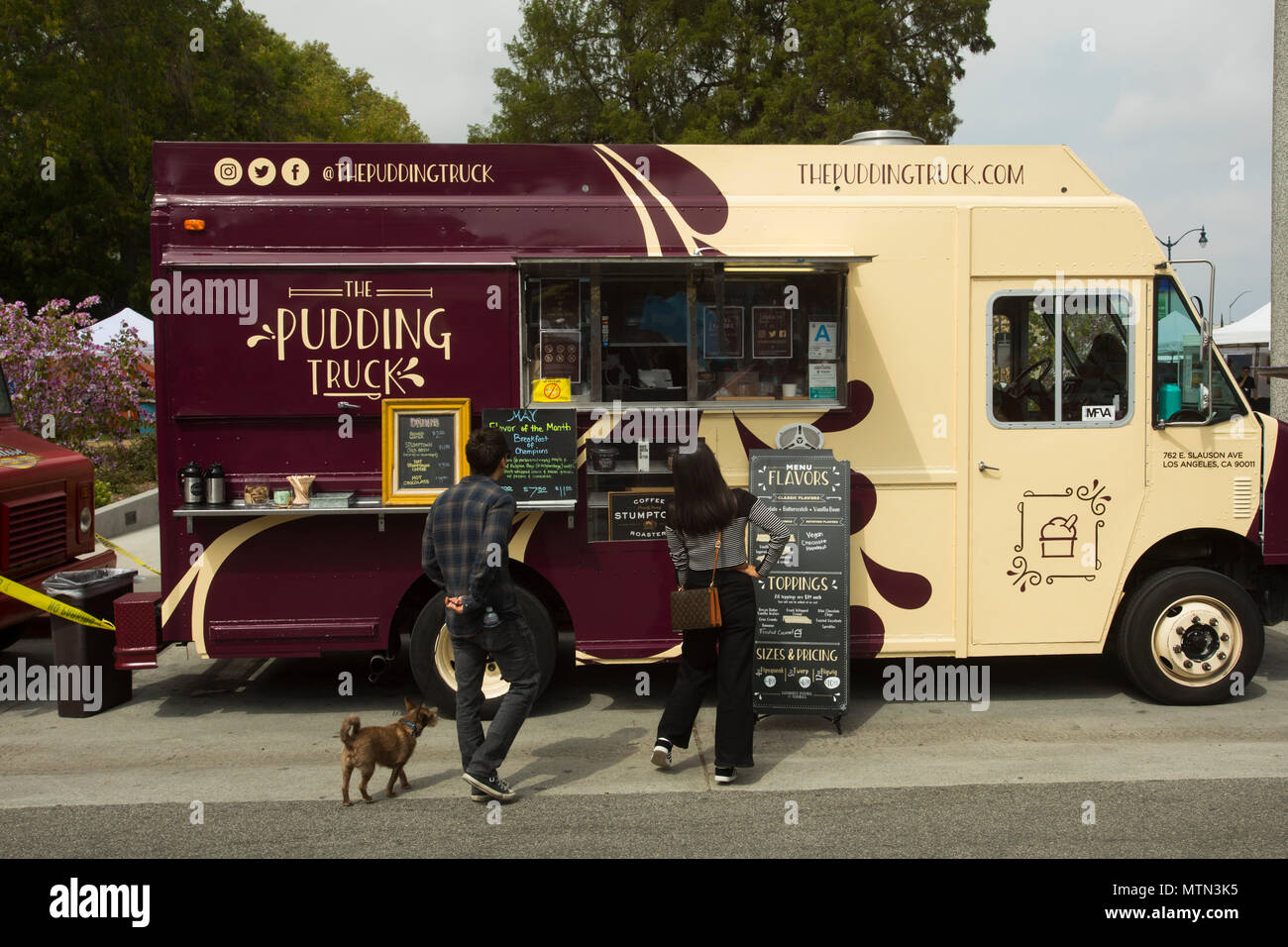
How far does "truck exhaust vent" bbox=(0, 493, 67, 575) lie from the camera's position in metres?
7.37

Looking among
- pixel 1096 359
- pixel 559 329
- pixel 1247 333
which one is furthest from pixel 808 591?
pixel 1247 333

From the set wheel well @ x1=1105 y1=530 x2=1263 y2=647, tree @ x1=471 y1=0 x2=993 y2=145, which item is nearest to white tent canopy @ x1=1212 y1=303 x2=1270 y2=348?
tree @ x1=471 y1=0 x2=993 y2=145

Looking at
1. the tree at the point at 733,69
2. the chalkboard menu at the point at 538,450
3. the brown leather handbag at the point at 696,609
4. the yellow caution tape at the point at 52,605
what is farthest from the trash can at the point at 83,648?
the tree at the point at 733,69

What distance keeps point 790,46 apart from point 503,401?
1109 centimetres

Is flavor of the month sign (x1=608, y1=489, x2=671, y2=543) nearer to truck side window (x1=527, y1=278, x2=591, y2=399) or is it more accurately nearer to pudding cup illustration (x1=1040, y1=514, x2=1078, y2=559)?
truck side window (x1=527, y1=278, x2=591, y2=399)

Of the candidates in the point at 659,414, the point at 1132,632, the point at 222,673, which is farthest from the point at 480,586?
the point at 1132,632

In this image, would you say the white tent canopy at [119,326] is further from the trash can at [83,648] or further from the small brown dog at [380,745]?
the small brown dog at [380,745]

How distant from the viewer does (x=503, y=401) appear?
6555mm

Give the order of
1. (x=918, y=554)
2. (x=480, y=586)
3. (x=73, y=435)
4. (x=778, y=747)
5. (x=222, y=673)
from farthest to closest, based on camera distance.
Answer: (x=73, y=435)
(x=222, y=673)
(x=918, y=554)
(x=778, y=747)
(x=480, y=586)

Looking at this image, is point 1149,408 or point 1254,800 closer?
point 1254,800

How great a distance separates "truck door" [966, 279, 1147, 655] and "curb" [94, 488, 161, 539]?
9.94 metres
